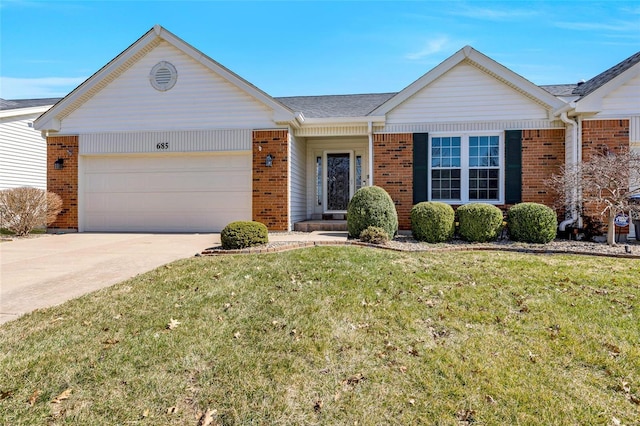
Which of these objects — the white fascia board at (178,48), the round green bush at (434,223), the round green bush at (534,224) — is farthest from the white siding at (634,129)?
the white fascia board at (178,48)

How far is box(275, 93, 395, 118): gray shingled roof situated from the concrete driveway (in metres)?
5.43

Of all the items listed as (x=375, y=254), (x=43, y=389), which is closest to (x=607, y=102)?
(x=375, y=254)

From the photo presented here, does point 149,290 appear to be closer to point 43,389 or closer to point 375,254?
point 43,389

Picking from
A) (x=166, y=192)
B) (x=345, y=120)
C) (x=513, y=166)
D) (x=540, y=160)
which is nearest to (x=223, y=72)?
(x=345, y=120)

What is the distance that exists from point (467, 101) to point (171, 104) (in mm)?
8440

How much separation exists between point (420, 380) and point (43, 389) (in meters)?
2.69

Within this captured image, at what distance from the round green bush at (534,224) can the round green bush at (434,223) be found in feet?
4.52

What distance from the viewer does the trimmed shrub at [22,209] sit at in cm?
969

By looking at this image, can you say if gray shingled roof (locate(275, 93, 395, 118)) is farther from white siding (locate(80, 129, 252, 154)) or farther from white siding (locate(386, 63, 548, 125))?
white siding (locate(80, 129, 252, 154))

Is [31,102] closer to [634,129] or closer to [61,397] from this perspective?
[61,397]

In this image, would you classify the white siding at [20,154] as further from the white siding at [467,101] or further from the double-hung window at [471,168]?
the double-hung window at [471,168]

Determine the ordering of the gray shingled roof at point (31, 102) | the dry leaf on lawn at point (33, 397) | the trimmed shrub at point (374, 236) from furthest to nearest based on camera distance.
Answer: the gray shingled roof at point (31, 102)
the trimmed shrub at point (374, 236)
the dry leaf on lawn at point (33, 397)

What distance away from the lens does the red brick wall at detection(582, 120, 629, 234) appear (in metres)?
9.20

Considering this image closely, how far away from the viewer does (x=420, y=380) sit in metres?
2.73
